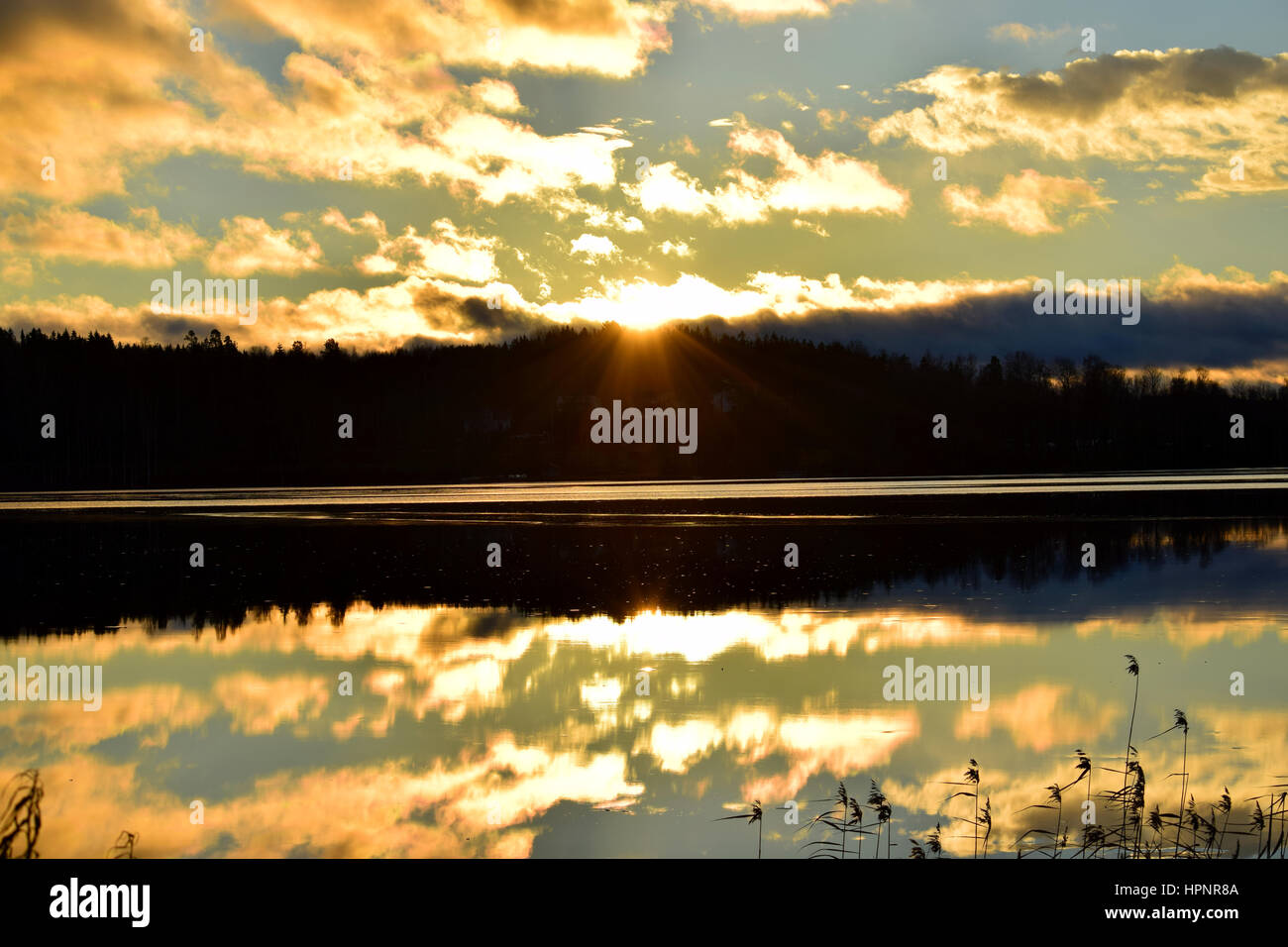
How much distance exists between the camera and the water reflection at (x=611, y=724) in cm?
1147

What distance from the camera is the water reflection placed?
11.5m

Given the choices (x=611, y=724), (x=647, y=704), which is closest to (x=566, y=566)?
(x=647, y=704)

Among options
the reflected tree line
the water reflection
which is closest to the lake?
the water reflection

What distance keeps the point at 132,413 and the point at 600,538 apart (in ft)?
547

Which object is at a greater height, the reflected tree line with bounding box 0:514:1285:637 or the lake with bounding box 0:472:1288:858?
the reflected tree line with bounding box 0:514:1285:637

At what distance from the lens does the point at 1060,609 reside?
76.5ft

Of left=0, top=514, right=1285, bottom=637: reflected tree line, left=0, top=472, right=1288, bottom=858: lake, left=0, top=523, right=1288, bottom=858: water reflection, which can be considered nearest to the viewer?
left=0, top=472, right=1288, bottom=858: lake

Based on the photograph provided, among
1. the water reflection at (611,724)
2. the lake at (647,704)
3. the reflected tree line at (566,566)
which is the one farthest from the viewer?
the reflected tree line at (566,566)

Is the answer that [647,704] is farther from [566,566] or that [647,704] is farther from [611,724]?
[566,566]

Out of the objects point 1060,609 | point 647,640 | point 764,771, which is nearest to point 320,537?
point 647,640

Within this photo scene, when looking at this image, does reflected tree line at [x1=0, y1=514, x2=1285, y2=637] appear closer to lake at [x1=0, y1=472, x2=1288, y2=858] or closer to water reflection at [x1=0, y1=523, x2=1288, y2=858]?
lake at [x1=0, y1=472, x2=1288, y2=858]

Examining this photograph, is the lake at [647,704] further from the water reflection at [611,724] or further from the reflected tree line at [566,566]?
the reflected tree line at [566,566]

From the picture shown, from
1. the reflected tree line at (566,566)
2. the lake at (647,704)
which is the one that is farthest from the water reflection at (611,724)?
the reflected tree line at (566,566)
